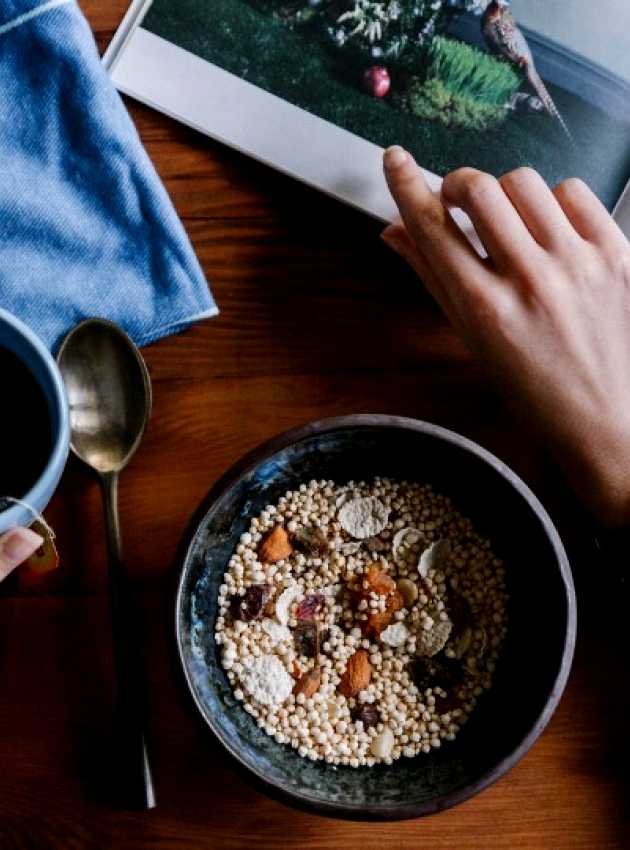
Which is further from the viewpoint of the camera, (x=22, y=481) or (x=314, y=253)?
(x=314, y=253)

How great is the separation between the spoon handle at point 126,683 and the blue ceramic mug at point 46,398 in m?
0.08

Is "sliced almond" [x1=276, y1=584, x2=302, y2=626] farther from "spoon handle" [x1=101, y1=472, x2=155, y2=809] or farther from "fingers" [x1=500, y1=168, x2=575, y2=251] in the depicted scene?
"fingers" [x1=500, y1=168, x2=575, y2=251]

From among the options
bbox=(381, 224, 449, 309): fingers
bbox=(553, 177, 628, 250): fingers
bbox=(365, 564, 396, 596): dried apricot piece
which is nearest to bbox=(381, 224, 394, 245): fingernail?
bbox=(381, 224, 449, 309): fingers

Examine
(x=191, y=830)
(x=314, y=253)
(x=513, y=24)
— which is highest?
(x=513, y=24)

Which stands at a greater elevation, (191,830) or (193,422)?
(193,422)

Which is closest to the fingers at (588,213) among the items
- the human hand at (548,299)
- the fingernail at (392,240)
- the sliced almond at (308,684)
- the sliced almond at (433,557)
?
the human hand at (548,299)

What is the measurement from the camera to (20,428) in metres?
0.58

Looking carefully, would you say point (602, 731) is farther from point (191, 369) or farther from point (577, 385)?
point (191, 369)

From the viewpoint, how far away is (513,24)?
0.65 meters

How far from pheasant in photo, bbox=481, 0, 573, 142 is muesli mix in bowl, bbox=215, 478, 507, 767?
0.88 feet

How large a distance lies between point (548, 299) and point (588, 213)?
0.20 ft

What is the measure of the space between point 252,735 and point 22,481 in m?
0.20

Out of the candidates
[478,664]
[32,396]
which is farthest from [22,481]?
[478,664]

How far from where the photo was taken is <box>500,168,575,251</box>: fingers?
615mm
